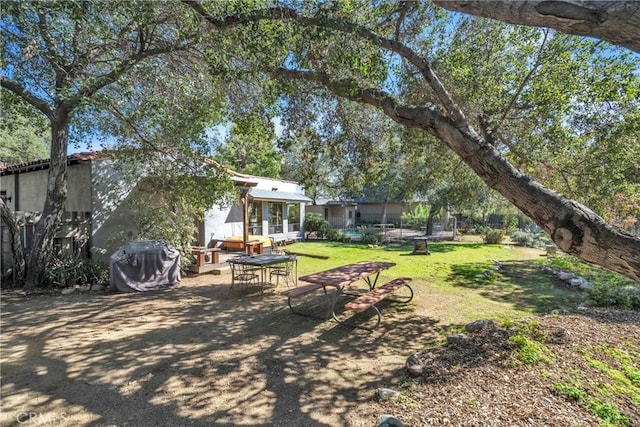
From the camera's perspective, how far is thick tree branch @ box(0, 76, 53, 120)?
A: 24.1 ft

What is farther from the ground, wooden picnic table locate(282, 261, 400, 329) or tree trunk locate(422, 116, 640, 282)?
tree trunk locate(422, 116, 640, 282)

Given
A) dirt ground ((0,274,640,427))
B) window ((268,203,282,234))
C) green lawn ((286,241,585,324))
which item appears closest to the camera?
dirt ground ((0,274,640,427))

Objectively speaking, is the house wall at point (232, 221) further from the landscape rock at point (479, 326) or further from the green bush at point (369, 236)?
the landscape rock at point (479, 326)

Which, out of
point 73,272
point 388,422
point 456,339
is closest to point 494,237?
point 456,339

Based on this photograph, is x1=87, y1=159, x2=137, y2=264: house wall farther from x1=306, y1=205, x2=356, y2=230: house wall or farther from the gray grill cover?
x1=306, y1=205, x2=356, y2=230: house wall

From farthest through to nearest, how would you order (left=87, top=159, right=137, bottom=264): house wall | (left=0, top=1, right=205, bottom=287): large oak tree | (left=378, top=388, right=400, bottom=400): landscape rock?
(left=87, top=159, right=137, bottom=264): house wall → (left=0, top=1, right=205, bottom=287): large oak tree → (left=378, top=388, right=400, bottom=400): landscape rock

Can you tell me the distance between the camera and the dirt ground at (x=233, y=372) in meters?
3.01

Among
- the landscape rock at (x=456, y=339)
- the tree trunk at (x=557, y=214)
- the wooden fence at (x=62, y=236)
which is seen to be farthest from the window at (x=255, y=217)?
the tree trunk at (x=557, y=214)

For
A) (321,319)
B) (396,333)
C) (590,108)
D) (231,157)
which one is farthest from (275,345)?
(231,157)

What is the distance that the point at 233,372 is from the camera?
3941mm

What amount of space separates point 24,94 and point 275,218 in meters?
13.1

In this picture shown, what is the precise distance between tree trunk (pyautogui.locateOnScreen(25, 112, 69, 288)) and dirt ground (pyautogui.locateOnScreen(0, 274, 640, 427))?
1519mm

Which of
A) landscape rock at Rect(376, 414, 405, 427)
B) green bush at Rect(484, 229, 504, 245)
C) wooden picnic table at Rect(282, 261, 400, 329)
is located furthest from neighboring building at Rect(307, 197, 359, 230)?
landscape rock at Rect(376, 414, 405, 427)

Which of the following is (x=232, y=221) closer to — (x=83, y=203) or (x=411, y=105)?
(x=83, y=203)
